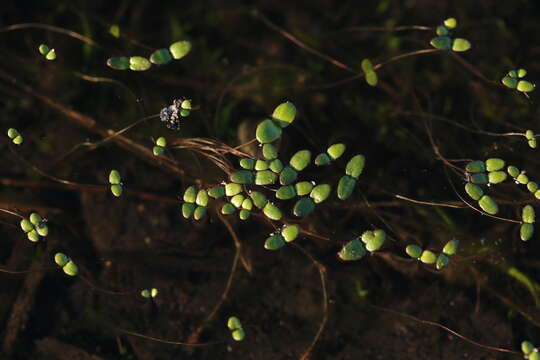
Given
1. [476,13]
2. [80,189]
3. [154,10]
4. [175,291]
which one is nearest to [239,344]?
[175,291]

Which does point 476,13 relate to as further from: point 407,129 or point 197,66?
point 197,66

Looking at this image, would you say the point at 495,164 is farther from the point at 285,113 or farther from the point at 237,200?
the point at 237,200

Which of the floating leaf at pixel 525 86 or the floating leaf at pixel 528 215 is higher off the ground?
the floating leaf at pixel 525 86

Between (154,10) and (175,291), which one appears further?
(154,10)

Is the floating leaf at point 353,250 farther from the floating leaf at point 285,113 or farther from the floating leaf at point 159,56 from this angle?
the floating leaf at point 159,56

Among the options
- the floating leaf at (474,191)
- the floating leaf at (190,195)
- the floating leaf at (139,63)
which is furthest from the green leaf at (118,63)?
the floating leaf at (474,191)

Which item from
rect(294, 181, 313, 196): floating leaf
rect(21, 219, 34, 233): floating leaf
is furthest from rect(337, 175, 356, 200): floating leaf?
rect(21, 219, 34, 233): floating leaf

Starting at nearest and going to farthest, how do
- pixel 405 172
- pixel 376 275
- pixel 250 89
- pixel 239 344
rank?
1. pixel 239 344
2. pixel 376 275
3. pixel 405 172
4. pixel 250 89

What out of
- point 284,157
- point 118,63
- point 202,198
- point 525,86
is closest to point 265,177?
point 202,198
